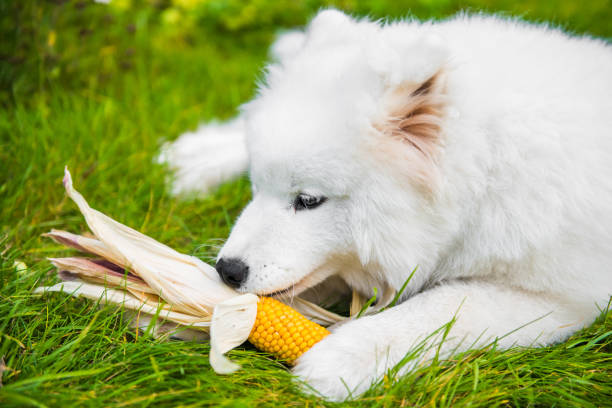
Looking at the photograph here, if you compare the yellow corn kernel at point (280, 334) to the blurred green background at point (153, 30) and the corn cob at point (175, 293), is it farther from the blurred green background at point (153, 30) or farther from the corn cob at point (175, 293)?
the blurred green background at point (153, 30)

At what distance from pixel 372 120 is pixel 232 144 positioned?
1.60 meters

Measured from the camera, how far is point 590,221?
1.76m

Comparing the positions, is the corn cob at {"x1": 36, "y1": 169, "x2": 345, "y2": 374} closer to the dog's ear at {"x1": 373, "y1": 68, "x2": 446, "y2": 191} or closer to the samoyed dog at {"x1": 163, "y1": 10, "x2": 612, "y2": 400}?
the samoyed dog at {"x1": 163, "y1": 10, "x2": 612, "y2": 400}

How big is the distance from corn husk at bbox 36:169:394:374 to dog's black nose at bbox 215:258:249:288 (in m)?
0.05

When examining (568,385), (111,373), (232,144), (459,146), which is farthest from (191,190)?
(568,385)

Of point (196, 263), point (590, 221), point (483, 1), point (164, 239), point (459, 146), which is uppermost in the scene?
point (483, 1)

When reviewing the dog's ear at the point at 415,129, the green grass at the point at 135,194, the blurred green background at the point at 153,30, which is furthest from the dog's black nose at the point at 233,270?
the blurred green background at the point at 153,30

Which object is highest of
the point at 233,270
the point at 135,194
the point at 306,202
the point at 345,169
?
the point at 345,169

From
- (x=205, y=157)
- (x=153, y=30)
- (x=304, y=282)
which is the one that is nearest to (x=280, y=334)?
(x=304, y=282)

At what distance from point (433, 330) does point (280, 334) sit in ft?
1.71

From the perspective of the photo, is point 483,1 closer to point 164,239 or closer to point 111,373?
point 164,239

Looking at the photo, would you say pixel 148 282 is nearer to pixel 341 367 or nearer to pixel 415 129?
pixel 341 367

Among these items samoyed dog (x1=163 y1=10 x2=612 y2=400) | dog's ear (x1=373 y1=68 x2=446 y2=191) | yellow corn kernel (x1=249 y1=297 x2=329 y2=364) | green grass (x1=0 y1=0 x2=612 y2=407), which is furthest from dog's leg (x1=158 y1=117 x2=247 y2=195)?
dog's ear (x1=373 y1=68 x2=446 y2=191)

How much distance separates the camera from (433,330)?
1.72m
